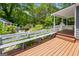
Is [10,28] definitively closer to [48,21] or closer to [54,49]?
[48,21]

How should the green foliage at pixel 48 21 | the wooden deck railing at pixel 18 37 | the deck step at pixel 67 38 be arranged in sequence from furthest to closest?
the deck step at pixel 67 38 → the green foliage at pixel 48 21 → the wooden deck railing at pixel 18 37

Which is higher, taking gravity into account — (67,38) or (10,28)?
(10,28)

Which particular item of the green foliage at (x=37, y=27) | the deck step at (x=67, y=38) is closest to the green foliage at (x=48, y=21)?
the green foliage at (x=37, y=27)

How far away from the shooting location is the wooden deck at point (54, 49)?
3.29 metres

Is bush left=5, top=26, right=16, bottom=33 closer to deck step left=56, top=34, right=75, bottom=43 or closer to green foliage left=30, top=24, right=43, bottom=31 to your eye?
green foliage left=30, top=24, right=43, bottom=31

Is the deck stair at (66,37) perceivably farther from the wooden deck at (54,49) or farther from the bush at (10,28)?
the bush at (10,28)

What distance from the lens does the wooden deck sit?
10.8 ft

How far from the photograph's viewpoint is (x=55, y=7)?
11.4 feet

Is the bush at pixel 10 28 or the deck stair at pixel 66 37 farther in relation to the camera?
the deck stair at pixel 66 37

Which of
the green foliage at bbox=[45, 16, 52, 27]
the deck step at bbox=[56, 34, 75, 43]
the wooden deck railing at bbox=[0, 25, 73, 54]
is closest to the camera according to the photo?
the wooden deck railing at bbox=[0, 25, 73, 54]

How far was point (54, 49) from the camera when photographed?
353cm

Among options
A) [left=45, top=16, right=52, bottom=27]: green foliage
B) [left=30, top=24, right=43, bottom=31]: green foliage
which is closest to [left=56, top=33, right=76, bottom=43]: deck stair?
[left=45, top=16, right=52, bottom=27]: green foliage

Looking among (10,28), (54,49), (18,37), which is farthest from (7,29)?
(54,49)

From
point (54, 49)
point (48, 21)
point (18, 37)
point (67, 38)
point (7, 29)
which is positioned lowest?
point (54, 49)
